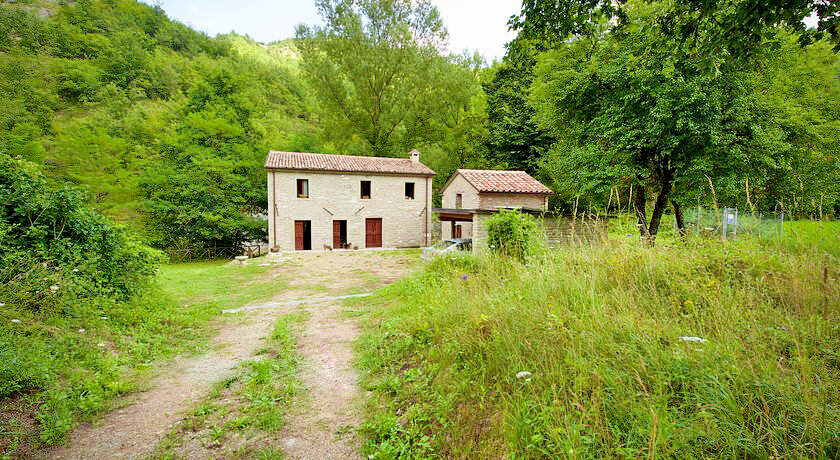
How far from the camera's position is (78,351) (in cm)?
413

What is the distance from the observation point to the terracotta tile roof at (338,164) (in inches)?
747

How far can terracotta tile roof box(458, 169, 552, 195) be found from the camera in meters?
18.0

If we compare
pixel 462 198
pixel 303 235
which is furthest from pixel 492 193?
pixel 303 235

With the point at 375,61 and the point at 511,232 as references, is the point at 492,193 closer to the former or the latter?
the point at 511,232

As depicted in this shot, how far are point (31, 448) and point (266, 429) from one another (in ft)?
5.47

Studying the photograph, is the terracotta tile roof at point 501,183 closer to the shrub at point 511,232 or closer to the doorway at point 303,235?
the shrub at point 511,232

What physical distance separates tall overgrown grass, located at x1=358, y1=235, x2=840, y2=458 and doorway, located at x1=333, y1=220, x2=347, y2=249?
16.7m

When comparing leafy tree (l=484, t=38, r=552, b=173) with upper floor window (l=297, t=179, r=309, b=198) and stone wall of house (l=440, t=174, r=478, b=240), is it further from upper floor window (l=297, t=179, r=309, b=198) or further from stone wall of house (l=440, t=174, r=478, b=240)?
upper floor window (l=297, t=179, r=309, b=198)

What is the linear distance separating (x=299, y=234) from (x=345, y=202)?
3279 millimetres

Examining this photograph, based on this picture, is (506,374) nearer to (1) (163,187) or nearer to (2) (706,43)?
(2) (706,43)

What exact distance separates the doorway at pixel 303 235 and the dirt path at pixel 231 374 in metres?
12.9

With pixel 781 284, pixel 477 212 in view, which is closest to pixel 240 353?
pixel 781 284

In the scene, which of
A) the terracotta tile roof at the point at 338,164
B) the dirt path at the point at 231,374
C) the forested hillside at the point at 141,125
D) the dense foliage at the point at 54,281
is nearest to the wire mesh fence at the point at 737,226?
the dirt path at the point at 231,374

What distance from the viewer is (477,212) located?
47.7 ft
